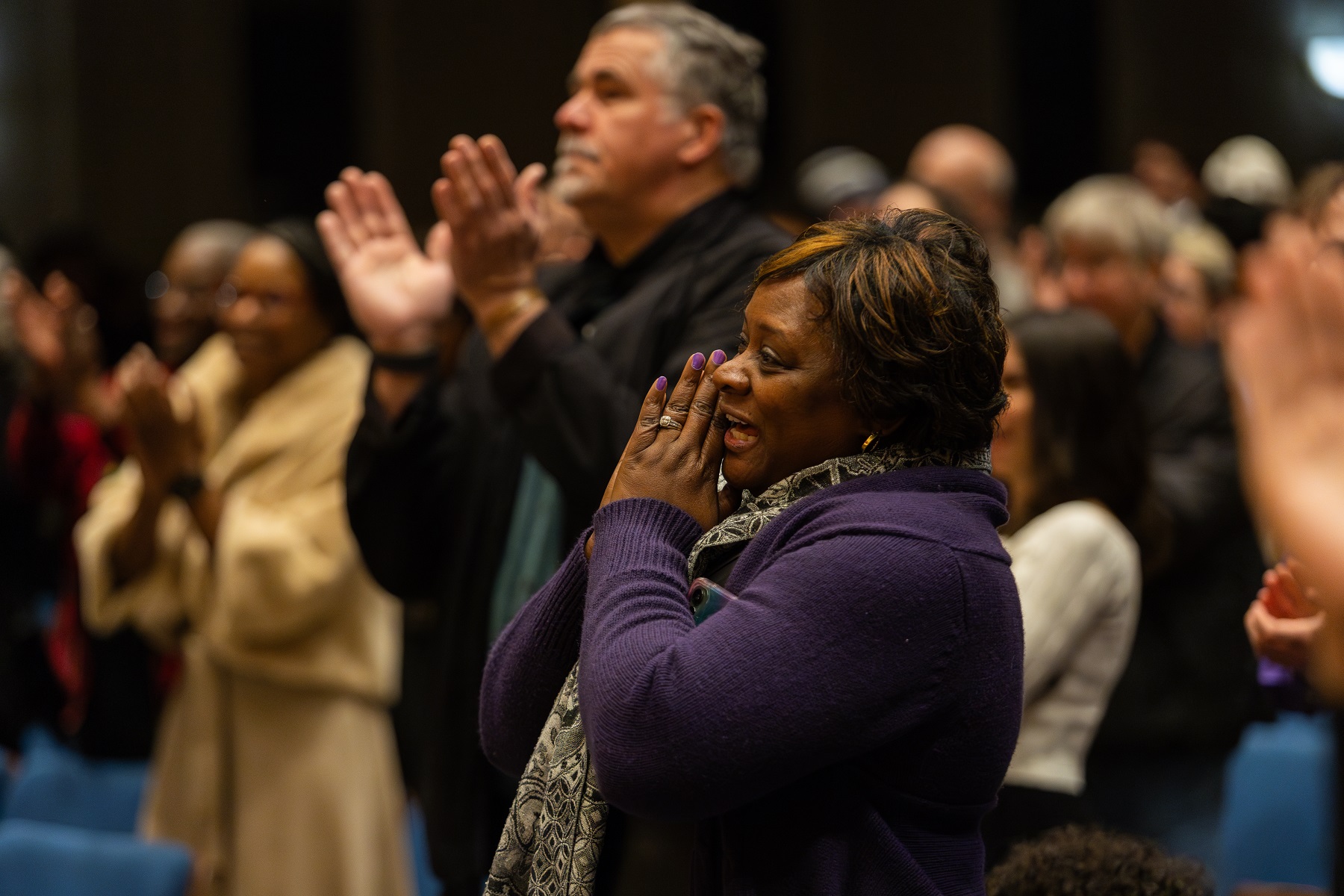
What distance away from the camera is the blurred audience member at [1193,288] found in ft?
14.3

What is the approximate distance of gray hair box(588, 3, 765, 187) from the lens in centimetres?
257

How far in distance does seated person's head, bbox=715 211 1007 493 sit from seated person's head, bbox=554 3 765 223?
3.21 feet

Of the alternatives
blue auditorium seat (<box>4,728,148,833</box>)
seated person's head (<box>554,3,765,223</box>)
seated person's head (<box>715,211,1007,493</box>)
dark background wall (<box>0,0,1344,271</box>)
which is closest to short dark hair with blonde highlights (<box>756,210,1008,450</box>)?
seated person's head (<box>715,211,1007,493</box>)

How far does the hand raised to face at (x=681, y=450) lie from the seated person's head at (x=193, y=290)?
3.18 meters

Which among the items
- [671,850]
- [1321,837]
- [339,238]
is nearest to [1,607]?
[339,238]

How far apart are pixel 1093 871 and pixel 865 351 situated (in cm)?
74

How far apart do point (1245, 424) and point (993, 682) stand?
0.34 metres

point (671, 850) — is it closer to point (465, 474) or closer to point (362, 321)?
point (465, 474)

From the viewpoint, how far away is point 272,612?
3.34 metres

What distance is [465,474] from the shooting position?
8.93 feet

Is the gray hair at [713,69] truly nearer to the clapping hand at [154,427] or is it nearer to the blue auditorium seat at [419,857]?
the clapping hand at [154,427]

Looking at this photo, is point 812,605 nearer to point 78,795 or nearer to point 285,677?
point 285,677

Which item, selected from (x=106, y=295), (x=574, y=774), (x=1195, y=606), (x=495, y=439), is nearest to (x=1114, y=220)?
(x=1195, y=606)

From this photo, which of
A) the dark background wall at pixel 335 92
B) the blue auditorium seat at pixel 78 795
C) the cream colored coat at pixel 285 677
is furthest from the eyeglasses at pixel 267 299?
the dark background wall at pixel 335 92
